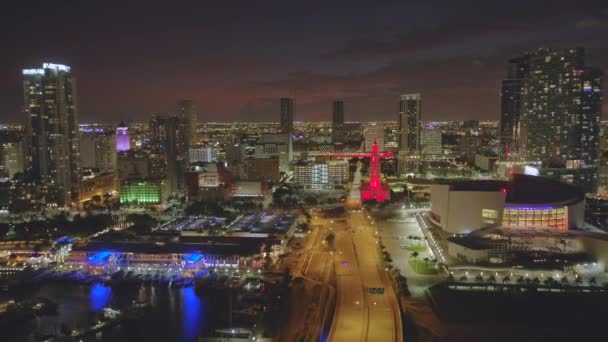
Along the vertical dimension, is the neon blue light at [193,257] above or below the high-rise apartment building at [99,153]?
below

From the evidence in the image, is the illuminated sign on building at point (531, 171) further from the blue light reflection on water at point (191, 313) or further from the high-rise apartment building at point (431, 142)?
the blue light reflection on water at point (191, 313)

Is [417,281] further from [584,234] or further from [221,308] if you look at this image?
[584,234]

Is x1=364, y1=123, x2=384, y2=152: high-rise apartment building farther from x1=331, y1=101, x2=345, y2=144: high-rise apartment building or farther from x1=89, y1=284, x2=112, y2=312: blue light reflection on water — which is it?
x1=89, y1=284, x2=112, y2=312: blue light reflection on water

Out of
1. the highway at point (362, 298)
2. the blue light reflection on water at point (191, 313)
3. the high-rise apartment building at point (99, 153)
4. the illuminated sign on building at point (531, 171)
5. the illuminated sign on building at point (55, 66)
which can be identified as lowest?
the blue light reflection on water at point (191, 313)

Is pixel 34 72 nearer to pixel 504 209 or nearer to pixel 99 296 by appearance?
pixel 99 296

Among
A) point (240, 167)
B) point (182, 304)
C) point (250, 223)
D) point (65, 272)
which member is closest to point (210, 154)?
point (240, 167)

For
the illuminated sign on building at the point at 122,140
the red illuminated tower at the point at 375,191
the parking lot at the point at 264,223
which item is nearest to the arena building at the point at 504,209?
the parking lot at the point at 264,223
